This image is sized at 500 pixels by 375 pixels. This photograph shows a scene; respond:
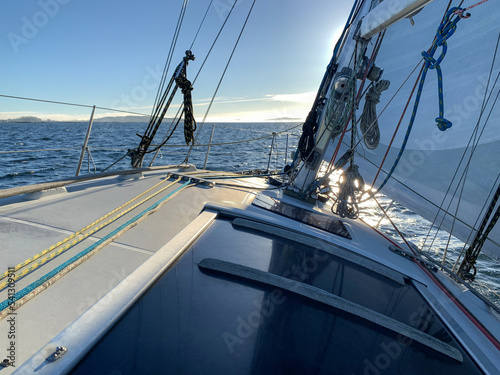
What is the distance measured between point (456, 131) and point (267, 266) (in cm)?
305

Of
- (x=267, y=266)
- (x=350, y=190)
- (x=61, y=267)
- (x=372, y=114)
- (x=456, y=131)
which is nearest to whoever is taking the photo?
(x=61, y=267)

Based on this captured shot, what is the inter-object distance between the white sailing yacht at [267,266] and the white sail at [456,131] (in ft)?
0.07

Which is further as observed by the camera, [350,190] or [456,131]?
[456,131]

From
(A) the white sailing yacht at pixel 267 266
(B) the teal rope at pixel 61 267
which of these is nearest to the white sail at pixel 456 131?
(A) the white sailing yacht at pixel 267 266

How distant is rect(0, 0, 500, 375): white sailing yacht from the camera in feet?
3.00

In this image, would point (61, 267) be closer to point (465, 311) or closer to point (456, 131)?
point (465, 311)

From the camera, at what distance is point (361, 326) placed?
44.7 inches

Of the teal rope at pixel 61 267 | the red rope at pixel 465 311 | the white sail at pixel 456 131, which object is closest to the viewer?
the teal rope at pixel 61 267

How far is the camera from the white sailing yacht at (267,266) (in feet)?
3.00

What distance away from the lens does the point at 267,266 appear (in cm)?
150

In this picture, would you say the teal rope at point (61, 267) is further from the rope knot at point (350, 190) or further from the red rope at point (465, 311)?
the red rope at point (465, 311)

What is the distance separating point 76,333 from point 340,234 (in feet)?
6.82

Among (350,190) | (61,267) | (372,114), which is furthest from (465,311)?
(61,267)

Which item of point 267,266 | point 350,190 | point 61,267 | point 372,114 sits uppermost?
point 372,114
